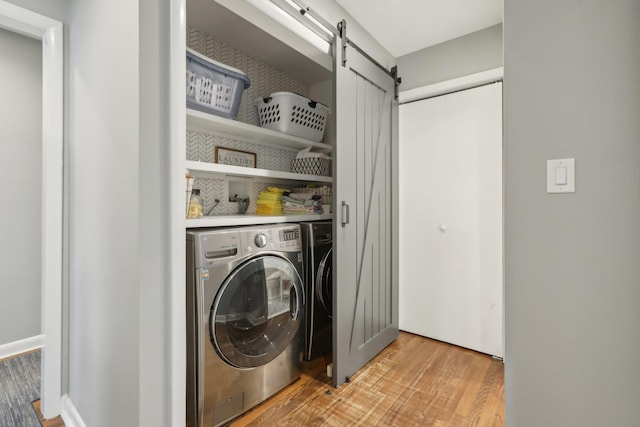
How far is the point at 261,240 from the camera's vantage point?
1640mm

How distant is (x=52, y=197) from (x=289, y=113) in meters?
1.43

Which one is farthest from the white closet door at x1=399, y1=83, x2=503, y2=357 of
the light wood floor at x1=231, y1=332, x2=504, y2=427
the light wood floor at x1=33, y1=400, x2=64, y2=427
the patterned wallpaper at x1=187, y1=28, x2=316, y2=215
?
the light wood floor at x1=33, y1=400, x2=64, y2=427

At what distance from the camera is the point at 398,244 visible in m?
2.66

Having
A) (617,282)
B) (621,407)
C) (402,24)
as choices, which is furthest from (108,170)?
(402,24)

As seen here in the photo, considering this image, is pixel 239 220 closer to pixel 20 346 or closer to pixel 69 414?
pixel 69 414

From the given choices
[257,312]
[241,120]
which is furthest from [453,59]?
[257,312]

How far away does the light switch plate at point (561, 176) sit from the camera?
939mm

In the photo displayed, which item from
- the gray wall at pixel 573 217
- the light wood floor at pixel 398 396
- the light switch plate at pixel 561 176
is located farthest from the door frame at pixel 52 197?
the light switch plate at pixel 561 176

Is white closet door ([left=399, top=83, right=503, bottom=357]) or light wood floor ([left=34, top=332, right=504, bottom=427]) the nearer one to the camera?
light wood floor ([left=34, top=332, right=504, bottom=427])

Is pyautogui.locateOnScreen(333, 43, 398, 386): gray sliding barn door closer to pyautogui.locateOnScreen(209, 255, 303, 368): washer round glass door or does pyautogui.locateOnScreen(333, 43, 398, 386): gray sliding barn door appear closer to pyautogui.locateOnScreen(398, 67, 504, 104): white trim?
pyautogui.locateOnScreen(398, 67, 504, 104): white trim

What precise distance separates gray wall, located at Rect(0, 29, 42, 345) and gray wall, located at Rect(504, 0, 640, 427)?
318cm

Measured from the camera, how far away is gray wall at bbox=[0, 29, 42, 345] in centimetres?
221

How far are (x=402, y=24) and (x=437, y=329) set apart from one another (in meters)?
2.44

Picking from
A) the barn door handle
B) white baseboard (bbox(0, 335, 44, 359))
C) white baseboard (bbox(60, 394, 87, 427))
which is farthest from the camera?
white baseboard (bbox(0, 335, 44, 359))
